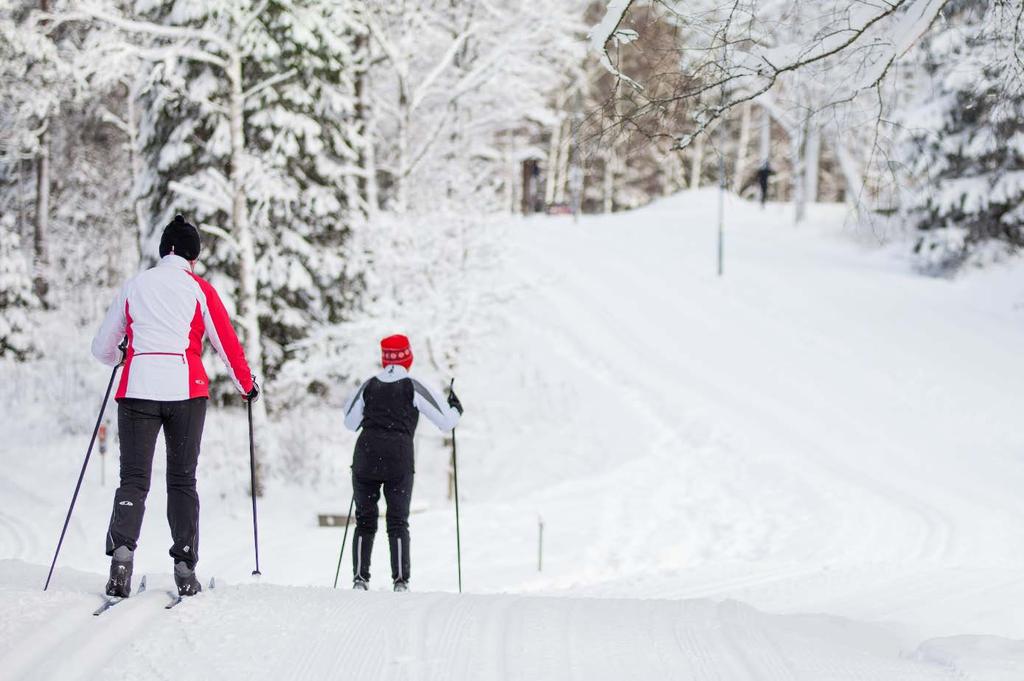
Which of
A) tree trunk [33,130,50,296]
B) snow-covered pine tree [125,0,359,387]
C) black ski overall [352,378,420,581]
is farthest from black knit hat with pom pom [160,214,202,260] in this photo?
tree trunk [33,130,50,296]

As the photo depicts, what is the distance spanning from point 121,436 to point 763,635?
133 inches

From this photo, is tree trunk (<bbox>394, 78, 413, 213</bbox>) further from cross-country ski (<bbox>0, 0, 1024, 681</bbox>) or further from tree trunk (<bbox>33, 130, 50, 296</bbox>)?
tree trunk (<bbox>33, 130, 50, 296</bbox>)

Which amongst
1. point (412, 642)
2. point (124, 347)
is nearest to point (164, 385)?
point (124, 347)

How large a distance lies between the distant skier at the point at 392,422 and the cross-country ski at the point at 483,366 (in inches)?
1.0

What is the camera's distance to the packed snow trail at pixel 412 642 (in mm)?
3971

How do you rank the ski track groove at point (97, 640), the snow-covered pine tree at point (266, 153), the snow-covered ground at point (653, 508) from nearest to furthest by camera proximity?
the ski track groove at point (97, 640)
the snow-covered ground at point (653, 508)
the snow-covered pine tree at point (266, 153)

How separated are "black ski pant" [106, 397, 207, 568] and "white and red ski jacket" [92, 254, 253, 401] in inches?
3.4

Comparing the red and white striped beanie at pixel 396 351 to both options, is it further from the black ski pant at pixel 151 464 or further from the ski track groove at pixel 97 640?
the ski track groove at pixel 97 640

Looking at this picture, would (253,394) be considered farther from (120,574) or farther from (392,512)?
(392,512)

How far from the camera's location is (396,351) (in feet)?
22.3

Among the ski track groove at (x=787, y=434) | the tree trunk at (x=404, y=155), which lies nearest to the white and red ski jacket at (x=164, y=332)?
the ski track groove at (x=787, y=434)

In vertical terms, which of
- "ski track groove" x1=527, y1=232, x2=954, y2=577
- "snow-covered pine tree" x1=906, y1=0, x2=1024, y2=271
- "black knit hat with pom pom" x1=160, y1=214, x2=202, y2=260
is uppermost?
"snow-covered pine tree" x1=906, y1=0, x2=1024, y2=271

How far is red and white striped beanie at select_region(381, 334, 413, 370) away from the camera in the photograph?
6.79 metres

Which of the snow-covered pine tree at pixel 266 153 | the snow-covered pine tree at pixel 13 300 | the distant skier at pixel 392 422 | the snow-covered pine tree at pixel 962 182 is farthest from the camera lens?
the snow-covered pine tree at pixel 962 182
